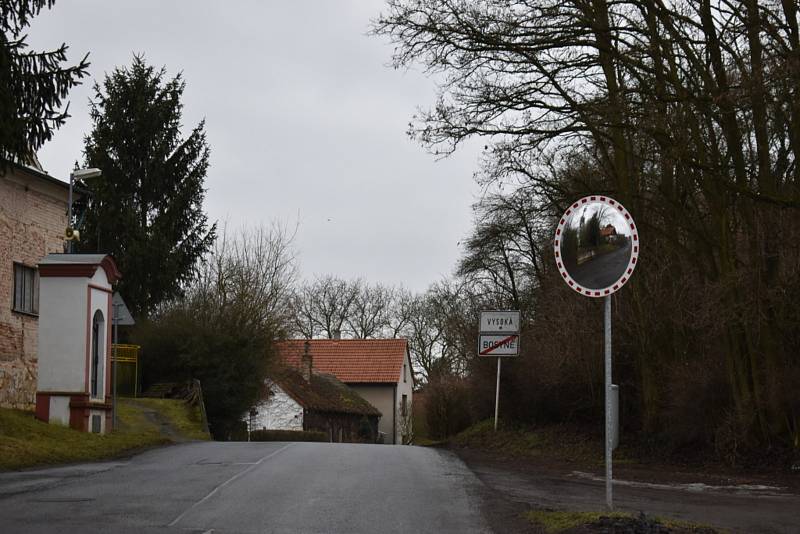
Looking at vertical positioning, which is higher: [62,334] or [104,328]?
[104,328]

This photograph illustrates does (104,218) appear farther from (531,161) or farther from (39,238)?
(531,161)

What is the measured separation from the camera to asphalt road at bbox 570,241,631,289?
408 inches

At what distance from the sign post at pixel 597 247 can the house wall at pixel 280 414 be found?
42.3 m

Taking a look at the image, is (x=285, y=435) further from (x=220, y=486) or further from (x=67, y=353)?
(x=220, y=486)

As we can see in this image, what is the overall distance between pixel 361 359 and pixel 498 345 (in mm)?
46327

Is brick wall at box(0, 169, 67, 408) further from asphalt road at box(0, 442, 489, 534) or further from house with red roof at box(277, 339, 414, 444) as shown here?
house with red roof at box(277, 339, 414, 444)

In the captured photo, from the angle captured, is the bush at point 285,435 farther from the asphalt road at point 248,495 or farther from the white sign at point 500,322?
the asphalt road at point 248,495

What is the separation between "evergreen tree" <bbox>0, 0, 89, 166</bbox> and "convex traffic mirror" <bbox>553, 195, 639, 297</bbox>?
30.5 feet

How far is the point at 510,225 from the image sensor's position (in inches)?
1678

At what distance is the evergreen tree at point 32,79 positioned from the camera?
1623 centimetres

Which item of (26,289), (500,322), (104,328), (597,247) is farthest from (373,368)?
(597,247)

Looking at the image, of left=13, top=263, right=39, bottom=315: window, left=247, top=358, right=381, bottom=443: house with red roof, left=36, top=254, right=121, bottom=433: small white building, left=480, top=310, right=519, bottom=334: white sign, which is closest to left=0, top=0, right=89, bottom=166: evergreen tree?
left=36, top=254, right=121, bottom=433: small white building

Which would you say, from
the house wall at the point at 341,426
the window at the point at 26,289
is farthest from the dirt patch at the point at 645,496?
the house wall at the point at 341,426

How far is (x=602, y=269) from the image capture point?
1040cm
